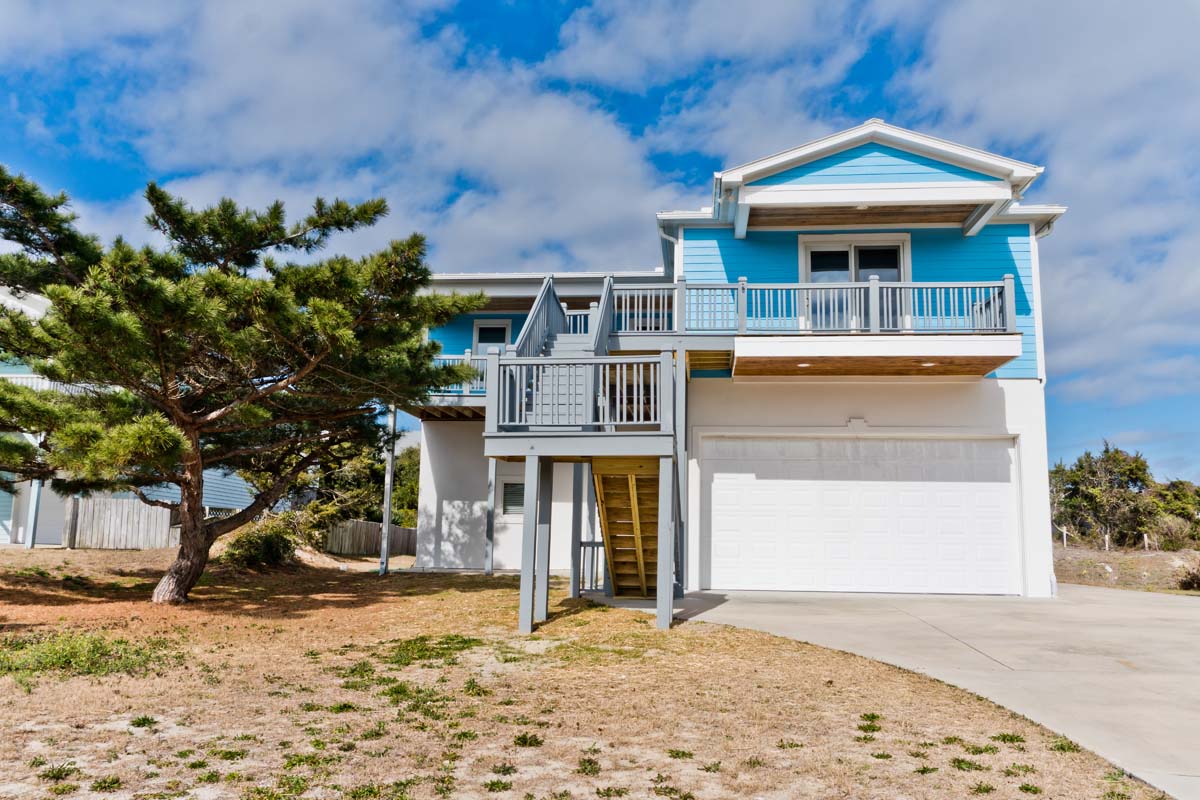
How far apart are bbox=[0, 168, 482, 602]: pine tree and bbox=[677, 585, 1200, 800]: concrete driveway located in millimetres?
5247

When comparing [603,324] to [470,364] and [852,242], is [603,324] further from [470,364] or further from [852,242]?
[470,364]

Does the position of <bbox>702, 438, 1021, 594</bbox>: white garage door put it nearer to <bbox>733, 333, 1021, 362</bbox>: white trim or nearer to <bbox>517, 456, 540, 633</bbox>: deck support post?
<bbox>733, 333, 1021, 362</bbox>: white trim

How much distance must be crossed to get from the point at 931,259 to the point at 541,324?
23.1 ft

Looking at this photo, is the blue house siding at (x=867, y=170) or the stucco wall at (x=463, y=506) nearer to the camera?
the blue house siding at (x=867, y=170)

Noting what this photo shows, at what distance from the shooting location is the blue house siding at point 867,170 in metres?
13.6

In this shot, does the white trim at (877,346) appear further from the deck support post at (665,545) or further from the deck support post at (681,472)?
the deck support post at (665,545)

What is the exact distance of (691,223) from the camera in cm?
1458

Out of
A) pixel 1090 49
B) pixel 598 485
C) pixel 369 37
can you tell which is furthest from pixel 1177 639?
pixel 369 37

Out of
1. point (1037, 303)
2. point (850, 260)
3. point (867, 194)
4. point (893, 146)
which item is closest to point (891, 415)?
point (850, 260)

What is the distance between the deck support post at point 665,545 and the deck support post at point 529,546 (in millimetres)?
1369

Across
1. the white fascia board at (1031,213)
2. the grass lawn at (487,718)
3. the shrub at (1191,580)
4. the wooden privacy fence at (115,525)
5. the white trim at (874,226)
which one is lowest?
the grass lawn at (487,718)

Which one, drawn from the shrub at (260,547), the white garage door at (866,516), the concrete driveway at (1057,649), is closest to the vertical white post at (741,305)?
the white garage door at (866,516)

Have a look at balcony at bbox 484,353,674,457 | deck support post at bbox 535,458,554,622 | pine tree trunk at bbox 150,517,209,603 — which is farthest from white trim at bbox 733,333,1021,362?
pine tree trunk at bbox 150,517,209,603

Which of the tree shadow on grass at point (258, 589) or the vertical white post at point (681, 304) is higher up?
the vertical white post at point (681, 304)
